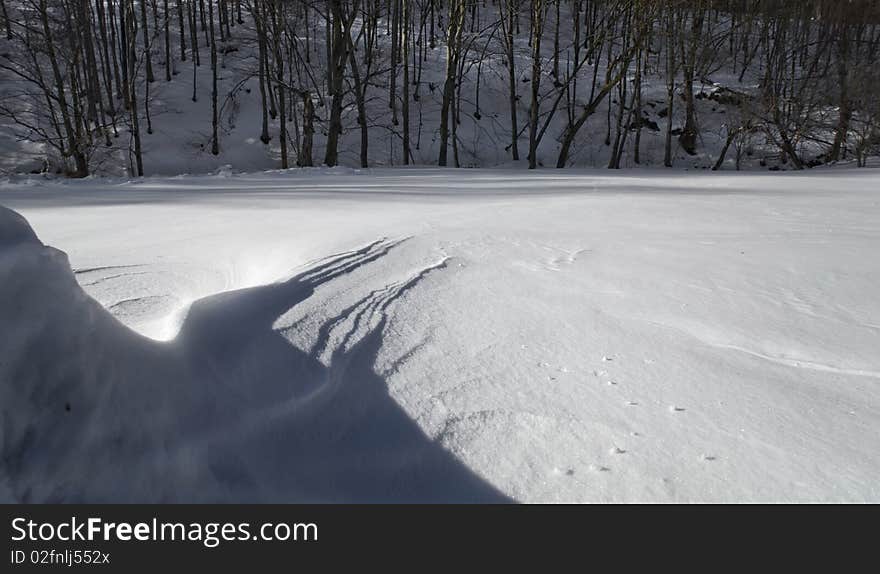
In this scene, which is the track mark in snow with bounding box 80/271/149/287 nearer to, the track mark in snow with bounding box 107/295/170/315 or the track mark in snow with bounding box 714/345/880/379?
the track mark in snow with bounding box 107/295/170/315

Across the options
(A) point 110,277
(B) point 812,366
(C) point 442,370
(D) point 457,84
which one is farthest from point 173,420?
(D) point 457,84

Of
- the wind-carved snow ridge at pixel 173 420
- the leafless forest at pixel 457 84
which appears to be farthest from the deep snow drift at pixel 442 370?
the leafless forest at pixel 457 84

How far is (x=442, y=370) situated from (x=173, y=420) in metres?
0.50

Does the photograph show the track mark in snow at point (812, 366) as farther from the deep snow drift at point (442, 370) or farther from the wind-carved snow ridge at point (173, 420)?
the wind-carved snow ridge at point (173, 420)

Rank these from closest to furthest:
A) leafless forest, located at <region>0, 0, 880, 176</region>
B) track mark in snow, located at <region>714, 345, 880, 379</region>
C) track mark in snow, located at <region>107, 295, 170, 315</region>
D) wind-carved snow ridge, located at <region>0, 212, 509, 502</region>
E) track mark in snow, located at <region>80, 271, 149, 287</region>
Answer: wind-carved snow ridge, located at <region>0, 212, 509, 502</region> → track mark in snow, located at <region>714, 345, 880, 379</region> → track mark in snow, located at <region>107, 295, 170, 315</region> → track mark in snow, located at <region>80, 271, 149, 287</region> → leafless forest, located at <region>0, 0, 880, 176</region>

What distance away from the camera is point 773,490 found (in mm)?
791

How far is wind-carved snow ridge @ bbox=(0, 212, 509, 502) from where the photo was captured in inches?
30.1

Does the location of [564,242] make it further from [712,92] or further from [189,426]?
[712,92]

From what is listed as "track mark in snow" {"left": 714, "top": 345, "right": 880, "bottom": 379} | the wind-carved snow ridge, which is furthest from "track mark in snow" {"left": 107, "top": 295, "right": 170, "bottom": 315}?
"track mark in snow" {"left": 714, "top": 345, "right": 880, "bottom": 379}

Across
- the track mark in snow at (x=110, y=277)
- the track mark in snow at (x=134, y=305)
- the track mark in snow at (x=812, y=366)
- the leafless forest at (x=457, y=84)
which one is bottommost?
the track mark in snow at (x=812, y=366)

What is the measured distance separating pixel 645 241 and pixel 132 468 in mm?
1928

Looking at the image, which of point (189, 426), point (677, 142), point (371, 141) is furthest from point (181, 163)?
point (189, 426)

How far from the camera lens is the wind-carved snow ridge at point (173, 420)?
2.51 ft

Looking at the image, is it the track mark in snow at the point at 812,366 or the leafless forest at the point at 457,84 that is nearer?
the track mark in snow at the point at 812,366
